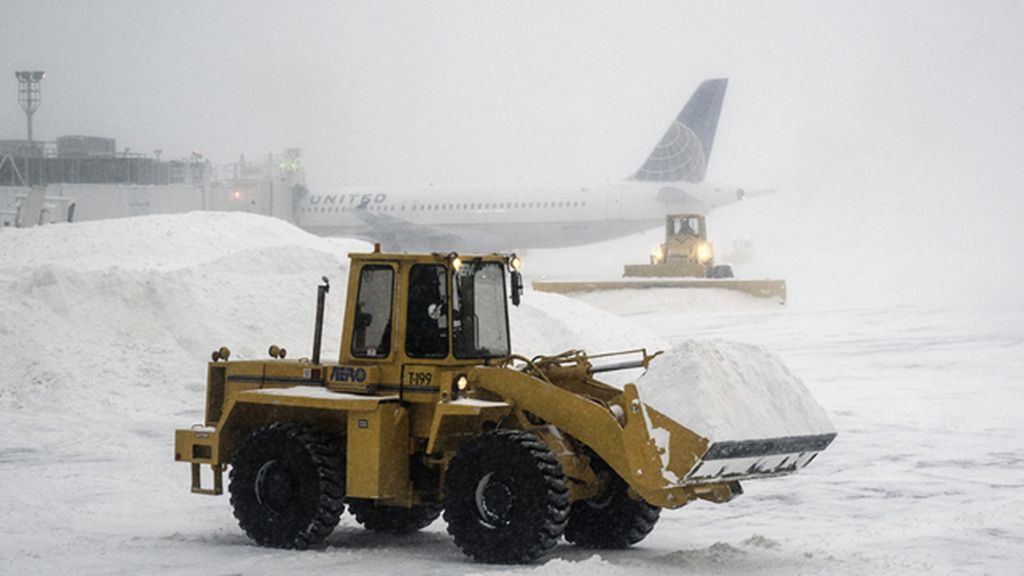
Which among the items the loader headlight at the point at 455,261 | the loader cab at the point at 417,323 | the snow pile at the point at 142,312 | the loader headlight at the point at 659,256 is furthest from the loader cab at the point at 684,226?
the loader headlight at the point at 455,261

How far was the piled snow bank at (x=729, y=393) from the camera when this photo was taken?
9430 millimetres

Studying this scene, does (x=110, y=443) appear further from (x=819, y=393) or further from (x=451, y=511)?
(x=819, y=393)

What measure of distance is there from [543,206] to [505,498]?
50.6 m

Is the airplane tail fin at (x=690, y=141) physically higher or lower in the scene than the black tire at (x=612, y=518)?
higher

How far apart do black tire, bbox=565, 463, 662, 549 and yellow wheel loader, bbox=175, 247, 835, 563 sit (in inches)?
0.5

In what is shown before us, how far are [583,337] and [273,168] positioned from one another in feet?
154

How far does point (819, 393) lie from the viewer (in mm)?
23109

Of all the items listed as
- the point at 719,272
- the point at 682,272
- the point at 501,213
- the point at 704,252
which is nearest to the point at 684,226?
the point at 704,252

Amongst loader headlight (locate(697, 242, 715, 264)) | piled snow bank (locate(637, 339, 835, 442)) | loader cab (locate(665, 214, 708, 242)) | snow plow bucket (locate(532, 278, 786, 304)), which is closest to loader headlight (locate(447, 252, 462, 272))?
piled snow bank (locate(637, 339, 835, 442))

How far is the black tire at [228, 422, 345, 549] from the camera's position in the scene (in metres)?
10.4

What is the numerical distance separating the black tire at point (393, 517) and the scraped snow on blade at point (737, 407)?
281 centimetres

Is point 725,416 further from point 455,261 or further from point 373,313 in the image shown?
point 373,313

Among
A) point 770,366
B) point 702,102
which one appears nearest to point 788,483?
point 770,366

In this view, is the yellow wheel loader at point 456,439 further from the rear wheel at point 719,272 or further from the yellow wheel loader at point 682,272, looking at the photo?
the rear wheel at point 719,272
